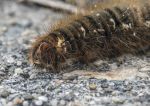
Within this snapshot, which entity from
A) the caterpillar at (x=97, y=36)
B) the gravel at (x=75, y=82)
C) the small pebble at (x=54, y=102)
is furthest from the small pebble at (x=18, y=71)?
the small pebble at (x=54, y=102)

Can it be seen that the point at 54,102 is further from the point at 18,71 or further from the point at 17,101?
the point at 18,71

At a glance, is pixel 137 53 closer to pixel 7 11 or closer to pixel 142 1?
pixel 142 1

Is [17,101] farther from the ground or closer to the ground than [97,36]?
closer to the ground

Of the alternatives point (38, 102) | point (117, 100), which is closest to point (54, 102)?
point (38, 102)

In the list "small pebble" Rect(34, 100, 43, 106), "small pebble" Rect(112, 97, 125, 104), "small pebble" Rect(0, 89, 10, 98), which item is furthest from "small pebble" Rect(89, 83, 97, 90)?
"small pebble" Rect(0, 89, 10, 98)

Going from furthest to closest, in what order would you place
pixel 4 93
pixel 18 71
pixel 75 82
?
1. pixel 18 71
2. pixel 75 82
3. pixel 4 93

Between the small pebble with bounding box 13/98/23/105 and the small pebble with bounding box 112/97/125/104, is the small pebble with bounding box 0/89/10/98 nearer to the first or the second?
the small pebble with bounding box 13/98/23/105
